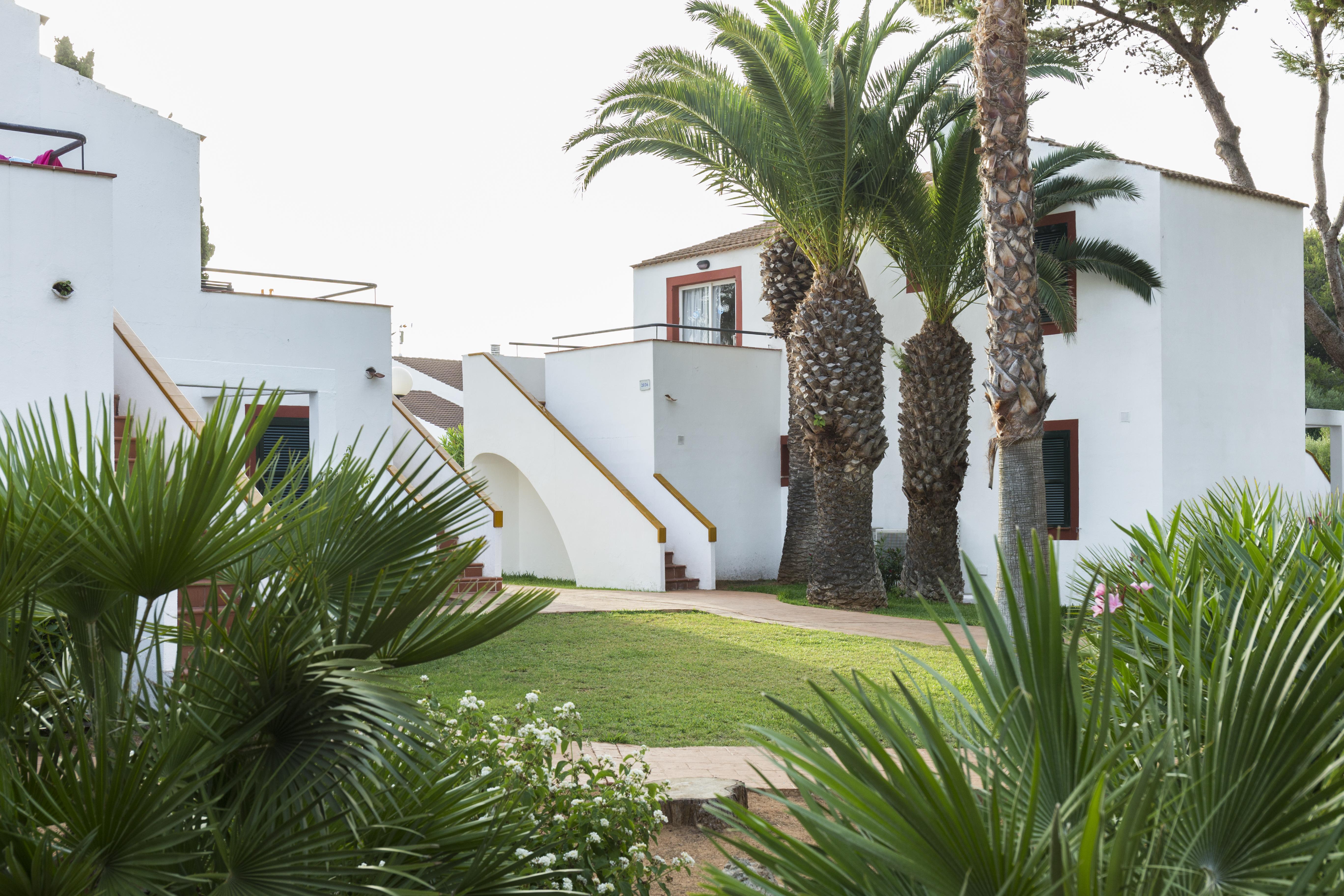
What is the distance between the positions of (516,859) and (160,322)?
40.8 feet

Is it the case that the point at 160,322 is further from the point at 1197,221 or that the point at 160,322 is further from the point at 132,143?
the point at 1197,221

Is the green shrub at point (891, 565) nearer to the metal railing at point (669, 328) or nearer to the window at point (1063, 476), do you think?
the window at point (1063, 476)

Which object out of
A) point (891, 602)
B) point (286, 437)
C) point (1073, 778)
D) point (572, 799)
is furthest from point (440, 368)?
point (1073, 778)

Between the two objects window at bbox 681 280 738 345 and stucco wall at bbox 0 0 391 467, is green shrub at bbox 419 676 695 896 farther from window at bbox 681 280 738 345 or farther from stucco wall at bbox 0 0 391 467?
window at bbox 681 280 738 345

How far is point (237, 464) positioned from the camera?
10.1 feet

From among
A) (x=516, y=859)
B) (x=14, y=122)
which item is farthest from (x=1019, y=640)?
(x=14, y=122)

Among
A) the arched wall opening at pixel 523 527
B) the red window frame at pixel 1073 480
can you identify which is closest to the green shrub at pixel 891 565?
the red window frame at pixel 1073 480

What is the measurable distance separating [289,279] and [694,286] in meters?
9.96

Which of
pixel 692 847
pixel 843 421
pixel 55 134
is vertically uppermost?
pixel 55 134

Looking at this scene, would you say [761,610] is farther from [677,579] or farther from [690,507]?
[690,507]

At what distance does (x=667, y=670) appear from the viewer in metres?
10.8

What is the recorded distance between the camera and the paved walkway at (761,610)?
13531 millimetres

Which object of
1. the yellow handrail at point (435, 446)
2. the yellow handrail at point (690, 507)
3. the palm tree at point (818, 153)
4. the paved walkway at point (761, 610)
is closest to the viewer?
the paved walkway at point (761, 610)

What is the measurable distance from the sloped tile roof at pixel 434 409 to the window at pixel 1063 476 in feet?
80.1
